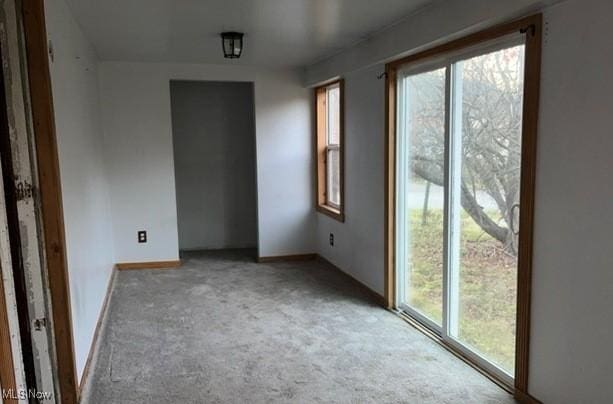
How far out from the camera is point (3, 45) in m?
2.00

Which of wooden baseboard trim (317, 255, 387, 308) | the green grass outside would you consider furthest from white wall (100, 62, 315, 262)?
the green grass outside

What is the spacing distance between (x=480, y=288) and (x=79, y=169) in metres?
2.57

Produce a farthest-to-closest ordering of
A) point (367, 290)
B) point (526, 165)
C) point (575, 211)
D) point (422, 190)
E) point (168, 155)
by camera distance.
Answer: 1. point (168, 155)
2. point (367, 290)
3. point (422, 190)
4. point (526, 165)
5. point (575, 211)

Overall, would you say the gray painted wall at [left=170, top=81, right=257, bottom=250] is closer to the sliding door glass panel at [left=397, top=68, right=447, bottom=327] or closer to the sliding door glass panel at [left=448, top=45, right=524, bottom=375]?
the sliding door glass panel at [left=397, top=68, right=447, bottom=327]

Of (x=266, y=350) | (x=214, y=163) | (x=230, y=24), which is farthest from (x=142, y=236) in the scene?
(x=230, y=24)

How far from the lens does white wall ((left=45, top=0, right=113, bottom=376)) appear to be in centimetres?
257

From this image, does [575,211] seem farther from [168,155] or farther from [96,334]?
[168,155]

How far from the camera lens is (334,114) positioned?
5.26 metres

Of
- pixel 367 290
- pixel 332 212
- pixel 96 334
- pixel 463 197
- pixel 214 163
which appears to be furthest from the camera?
pixel 214 163

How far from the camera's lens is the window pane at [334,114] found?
16.8 ft

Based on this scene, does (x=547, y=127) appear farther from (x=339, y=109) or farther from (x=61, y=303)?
(x=339, y=109)

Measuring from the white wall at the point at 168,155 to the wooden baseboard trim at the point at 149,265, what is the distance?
54 mm

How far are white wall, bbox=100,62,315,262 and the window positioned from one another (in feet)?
0.44

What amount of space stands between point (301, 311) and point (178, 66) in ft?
9.44
